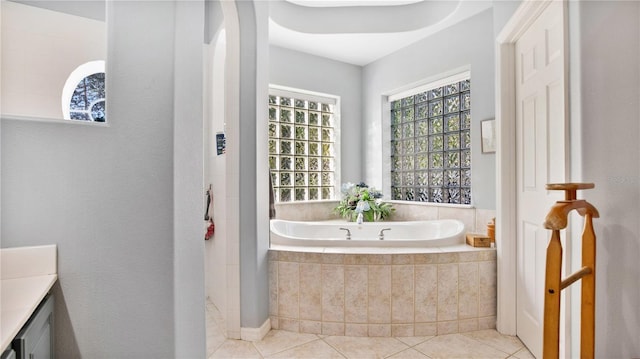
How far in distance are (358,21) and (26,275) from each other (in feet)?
10.2

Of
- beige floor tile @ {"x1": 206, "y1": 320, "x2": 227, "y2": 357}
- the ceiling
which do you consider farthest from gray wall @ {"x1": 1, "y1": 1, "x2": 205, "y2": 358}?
the ceiling

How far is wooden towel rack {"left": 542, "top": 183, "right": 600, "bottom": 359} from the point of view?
1.13 m

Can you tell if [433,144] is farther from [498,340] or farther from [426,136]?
[498,340]

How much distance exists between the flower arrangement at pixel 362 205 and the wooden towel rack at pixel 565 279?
222 centimetres

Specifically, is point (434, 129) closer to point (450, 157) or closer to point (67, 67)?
point (450, 157)

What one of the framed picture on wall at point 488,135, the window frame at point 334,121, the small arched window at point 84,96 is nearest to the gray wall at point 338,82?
the window frame at point 334,121

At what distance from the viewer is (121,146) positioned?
52.5 inches

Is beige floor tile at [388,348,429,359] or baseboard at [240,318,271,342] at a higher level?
baseboard at [240,318,271,342]

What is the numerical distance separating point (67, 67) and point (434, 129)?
3049mm

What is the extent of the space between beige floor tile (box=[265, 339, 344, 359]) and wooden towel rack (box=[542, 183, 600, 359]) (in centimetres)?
125

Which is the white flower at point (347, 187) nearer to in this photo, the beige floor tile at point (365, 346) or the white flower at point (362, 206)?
the white flower at point (362, 206)

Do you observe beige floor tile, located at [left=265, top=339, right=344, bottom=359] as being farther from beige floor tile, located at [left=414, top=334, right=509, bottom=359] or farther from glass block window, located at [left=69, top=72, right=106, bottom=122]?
glass block window, located at [left=69, top=72, right=106, bottom=122]

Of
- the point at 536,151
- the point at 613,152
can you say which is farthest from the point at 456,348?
the point at 613,152

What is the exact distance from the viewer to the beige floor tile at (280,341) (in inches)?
84.2
